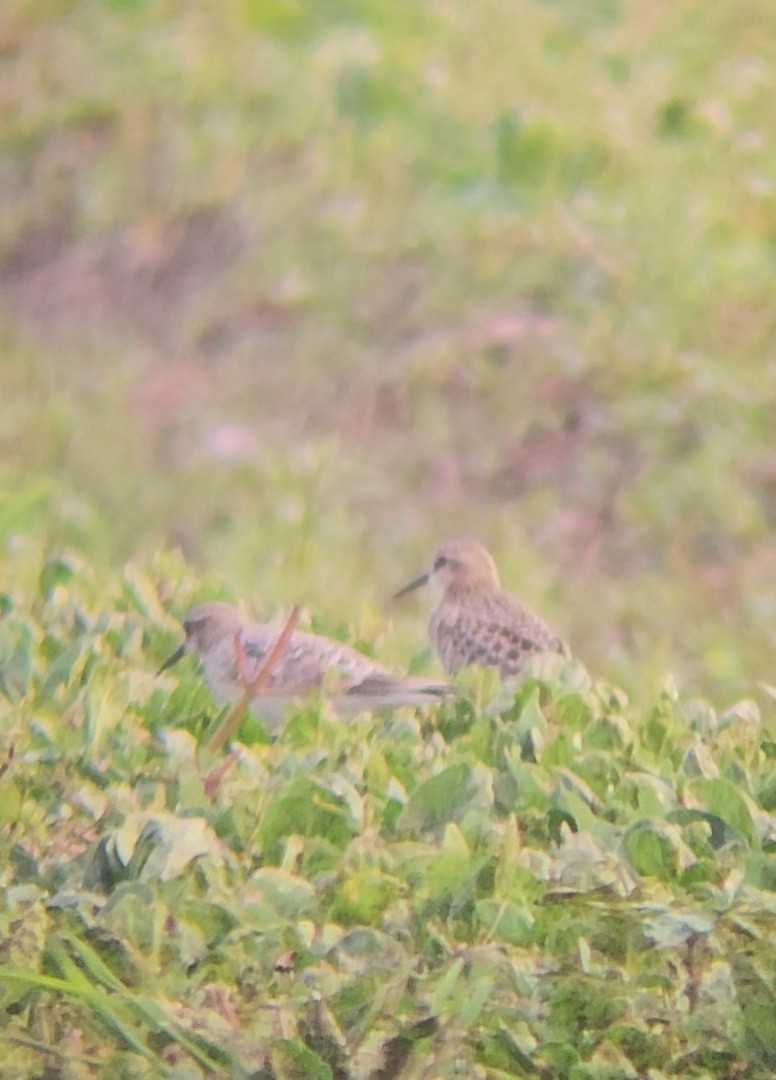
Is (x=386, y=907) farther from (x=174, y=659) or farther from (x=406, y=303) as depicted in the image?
(x=406, y=303)

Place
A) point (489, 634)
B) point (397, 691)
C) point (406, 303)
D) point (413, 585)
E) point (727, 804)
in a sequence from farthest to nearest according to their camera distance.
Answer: point (406, 303) → point (413, 585) → point (489, 634) → point (397, 691) → point (727, 804)

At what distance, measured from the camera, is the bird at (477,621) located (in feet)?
15.8

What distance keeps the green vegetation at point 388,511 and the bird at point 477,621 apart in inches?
9.1

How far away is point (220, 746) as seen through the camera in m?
3.43

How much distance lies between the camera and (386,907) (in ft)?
9.69

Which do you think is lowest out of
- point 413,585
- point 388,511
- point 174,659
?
point 174,659

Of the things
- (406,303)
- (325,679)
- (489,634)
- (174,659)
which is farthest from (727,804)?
(406,303)

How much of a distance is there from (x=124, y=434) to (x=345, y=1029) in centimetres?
458

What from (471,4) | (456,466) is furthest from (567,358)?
(471,4)

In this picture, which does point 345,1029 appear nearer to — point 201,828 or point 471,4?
point 201,828

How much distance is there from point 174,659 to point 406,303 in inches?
149

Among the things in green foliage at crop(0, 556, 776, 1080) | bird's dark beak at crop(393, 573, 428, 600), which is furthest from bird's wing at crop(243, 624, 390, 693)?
bird's dark beak at crop(393, 573, 428, 600)

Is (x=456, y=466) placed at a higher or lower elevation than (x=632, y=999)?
higher

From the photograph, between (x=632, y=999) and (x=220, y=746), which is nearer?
(x=632, y=999)
